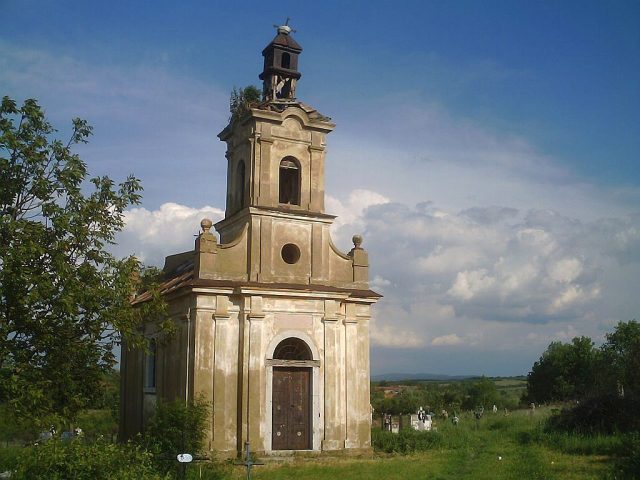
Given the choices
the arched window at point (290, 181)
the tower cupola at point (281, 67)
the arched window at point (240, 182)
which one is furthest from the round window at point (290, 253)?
the tower cupola at point (281, 67)

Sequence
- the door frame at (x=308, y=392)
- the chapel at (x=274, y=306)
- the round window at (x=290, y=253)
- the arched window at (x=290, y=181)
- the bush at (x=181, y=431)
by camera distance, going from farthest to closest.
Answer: the arched window at (x=290, y=181) < the round window at (x=290, y=253) < the door frame at (x=308, y=392) < the chapel at (x=274, y=306) < the bush at (x=181, y=431)

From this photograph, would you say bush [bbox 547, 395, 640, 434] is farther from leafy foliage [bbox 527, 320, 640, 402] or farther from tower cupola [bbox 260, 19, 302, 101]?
leafy foliage [bbox 527, 320, 640, 402]

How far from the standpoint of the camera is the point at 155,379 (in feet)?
76.2

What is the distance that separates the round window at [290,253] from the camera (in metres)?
22.0

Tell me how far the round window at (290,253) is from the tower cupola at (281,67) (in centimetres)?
523

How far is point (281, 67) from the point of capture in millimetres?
23672

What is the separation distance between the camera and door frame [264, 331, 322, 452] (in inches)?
803

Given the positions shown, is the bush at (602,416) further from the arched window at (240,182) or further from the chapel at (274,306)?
the arched window at (240,182)

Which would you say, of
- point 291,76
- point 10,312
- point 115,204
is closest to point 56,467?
point 10,312

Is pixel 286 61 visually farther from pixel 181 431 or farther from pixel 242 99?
pixel 181 431

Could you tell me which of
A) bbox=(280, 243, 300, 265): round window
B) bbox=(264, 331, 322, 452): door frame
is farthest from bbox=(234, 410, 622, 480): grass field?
bbox=(280, 243, 300, 265): round window

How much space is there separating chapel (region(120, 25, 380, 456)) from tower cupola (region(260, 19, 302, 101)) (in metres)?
0.04

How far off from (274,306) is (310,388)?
281cm

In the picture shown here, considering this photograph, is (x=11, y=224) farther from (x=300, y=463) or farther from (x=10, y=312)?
(x=300, y=463)
